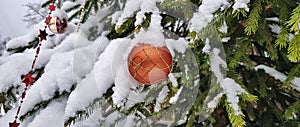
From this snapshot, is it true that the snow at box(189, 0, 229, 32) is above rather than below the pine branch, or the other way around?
above

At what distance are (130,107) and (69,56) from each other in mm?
424

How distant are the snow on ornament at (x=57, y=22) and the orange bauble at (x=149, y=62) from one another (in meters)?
0.56

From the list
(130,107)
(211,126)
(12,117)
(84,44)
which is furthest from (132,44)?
(211,126)

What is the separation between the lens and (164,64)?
1047mm

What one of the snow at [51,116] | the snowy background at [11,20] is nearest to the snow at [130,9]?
the snow at [51,116]

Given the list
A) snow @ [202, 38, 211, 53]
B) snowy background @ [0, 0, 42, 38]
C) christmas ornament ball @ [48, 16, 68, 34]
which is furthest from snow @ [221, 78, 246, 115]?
snowy background @ [0, 0, 42, 38]

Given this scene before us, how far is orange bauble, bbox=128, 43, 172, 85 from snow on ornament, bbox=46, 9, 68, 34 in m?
0.56

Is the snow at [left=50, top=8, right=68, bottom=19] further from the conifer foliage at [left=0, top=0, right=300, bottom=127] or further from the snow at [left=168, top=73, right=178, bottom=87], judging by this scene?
the snow at [left=168, top=73, right=178, bottom=87]

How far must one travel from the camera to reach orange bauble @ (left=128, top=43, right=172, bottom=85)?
104cm

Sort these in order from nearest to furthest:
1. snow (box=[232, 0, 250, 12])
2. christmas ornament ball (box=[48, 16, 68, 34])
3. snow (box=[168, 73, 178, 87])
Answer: snow (box=[232, 0, 250, 12]), snow (box=[168, 73, 178, 87]), christmas ornament ball (box=[48, 16, 68, 34])

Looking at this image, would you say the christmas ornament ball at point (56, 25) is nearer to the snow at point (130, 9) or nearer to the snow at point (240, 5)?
the snow at point (130, 9)

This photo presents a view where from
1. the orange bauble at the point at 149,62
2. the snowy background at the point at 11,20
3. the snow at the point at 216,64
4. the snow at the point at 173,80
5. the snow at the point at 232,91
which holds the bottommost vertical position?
the snowy background at the point at 11,20

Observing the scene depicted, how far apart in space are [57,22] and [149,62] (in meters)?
0.62

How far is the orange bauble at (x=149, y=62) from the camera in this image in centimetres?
104
